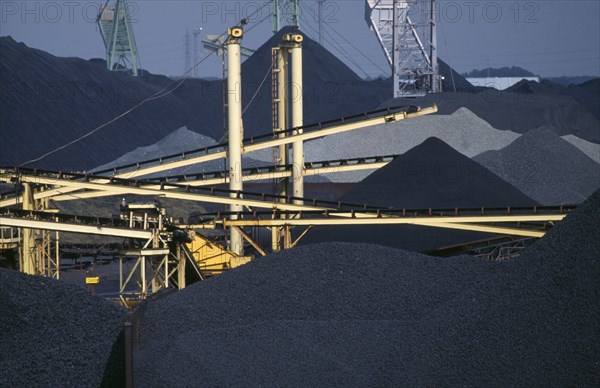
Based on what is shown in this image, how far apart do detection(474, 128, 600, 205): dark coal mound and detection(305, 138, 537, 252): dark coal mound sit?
4.09 meters

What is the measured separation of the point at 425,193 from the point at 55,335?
52.1 ft

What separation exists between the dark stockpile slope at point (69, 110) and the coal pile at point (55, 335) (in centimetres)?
3673

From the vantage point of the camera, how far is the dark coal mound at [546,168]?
105 ft

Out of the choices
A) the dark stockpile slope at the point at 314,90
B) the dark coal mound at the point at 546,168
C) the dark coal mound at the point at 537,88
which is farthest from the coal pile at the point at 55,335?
the dark coal mound at the point at 537,88

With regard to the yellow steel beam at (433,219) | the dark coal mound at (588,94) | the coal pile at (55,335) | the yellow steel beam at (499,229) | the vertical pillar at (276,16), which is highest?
the vertical pillar at (276,16)

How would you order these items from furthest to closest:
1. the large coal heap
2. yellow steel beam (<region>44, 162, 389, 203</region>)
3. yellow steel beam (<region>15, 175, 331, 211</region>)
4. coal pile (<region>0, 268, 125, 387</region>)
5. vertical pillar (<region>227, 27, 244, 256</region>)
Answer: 1. the large coal heap
2. vertical pillar (<region>227, 27, 244, 256</region>)
3. yellow steel beam (<region>44, 162, 389, 203</region>)
4. yellow steel beam (<region>15, 175, 331, 211</region>)
5. coal pile (<region>0, 268, 125, 387</region>)

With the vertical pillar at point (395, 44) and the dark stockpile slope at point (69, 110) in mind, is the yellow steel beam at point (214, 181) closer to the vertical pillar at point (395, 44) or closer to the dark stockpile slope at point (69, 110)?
the vertical pillar at point (395, 44)

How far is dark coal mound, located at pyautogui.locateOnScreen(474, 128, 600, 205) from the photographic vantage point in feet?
105

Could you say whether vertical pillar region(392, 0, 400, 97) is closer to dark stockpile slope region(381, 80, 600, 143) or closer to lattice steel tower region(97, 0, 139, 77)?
dark stockpile slope region(381, 80, 600, 143)

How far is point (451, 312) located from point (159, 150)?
124 feet

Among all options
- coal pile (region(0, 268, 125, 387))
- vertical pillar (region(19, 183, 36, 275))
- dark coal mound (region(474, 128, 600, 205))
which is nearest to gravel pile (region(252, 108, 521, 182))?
dark coal mound (region(474, 128, 600, 205))

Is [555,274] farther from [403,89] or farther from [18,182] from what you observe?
[403,89]

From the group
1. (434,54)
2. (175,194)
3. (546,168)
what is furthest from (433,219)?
(434,54)

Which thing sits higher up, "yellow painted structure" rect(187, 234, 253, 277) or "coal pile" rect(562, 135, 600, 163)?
"coal pile" rect(562, 135, 600, 163)
